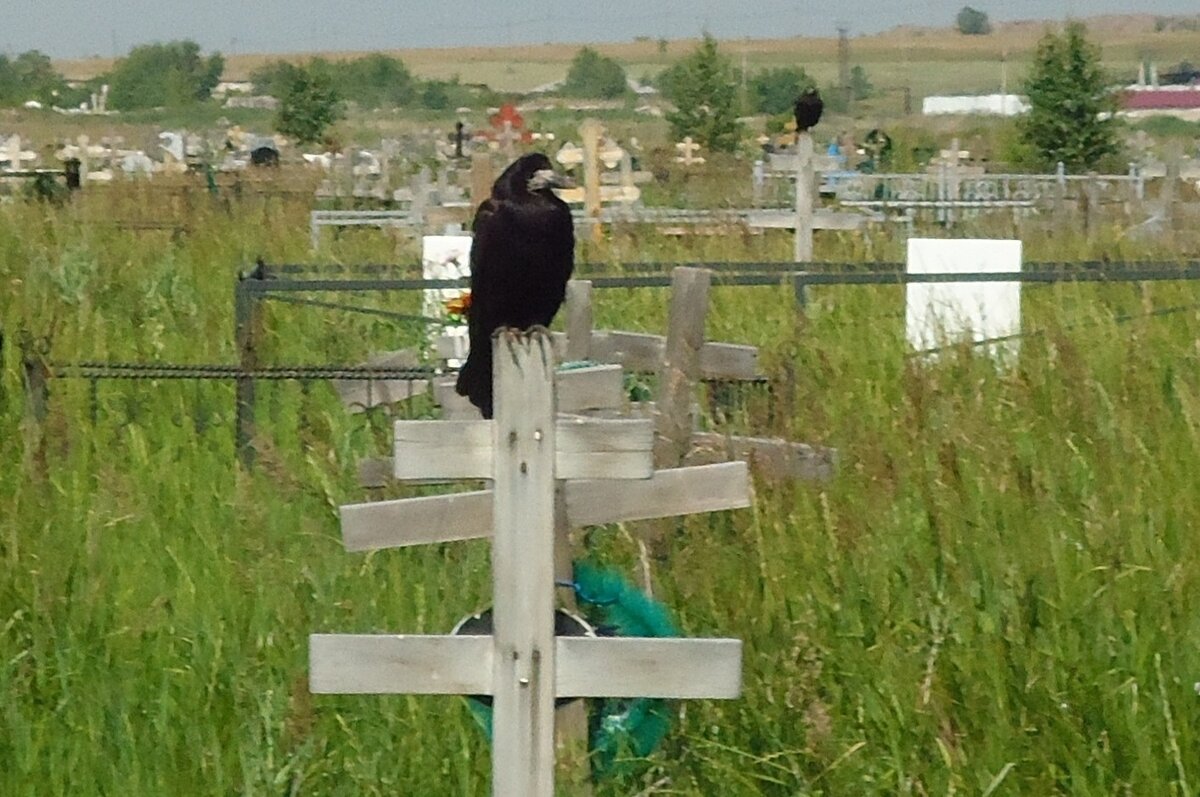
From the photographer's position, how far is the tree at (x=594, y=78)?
110m

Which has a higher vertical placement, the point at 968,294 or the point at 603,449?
the point at 603,449

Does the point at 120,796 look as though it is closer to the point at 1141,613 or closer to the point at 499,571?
the point at 499,571

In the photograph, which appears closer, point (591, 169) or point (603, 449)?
point (603, 449)

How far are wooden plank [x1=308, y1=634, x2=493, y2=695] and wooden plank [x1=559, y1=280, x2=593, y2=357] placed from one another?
2597 mm

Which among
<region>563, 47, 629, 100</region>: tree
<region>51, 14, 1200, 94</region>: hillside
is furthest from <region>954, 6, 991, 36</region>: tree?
<region>563, 47, 629, 100</region>: tree

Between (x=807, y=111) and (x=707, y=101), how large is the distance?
24.2m

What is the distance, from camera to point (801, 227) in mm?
10977

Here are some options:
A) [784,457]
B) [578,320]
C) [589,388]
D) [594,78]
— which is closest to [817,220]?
[578,320]

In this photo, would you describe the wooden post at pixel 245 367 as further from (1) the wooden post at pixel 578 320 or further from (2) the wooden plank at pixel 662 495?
(2) the wooden plank at pixel 662 495

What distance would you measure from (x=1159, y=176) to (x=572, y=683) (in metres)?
22.9

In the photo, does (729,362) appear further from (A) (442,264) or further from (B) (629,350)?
(A) (442,264)

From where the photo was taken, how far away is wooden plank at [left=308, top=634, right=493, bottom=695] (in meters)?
3.09

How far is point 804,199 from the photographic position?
11.2m

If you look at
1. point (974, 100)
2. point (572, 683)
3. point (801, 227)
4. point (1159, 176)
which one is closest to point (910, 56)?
point (974, 100)
